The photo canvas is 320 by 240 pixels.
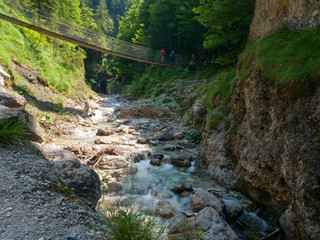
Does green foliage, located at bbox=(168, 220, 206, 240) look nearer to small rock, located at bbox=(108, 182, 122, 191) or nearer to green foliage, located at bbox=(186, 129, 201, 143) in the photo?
small rock, located at bbox=(108, 182, 122, 191)

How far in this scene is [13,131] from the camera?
3.89 m

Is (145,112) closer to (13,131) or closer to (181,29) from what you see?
(13,131)

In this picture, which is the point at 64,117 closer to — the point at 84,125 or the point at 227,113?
the point at 84,125

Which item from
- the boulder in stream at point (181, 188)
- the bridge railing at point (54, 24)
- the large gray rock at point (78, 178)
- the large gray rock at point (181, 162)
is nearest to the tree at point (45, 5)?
the bridge railing at point (54, 24)

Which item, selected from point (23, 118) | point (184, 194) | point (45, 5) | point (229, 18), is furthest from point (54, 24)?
point (184, 194)

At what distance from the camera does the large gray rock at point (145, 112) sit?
45.0ft

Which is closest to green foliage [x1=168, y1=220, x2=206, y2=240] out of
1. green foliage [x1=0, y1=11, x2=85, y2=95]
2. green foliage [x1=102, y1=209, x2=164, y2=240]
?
green foliage [x1=102, y1=209, x2=164, y2=240]

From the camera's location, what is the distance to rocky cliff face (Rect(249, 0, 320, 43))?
16.5 ft

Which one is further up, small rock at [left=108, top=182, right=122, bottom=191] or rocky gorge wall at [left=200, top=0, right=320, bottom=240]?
rocky gorge wall at [left=200, top=0, right=320, bottom=240]

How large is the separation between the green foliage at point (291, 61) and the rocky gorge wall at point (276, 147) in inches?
6.5

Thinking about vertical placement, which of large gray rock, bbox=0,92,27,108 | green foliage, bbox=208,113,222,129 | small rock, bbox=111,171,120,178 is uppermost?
green foliage, bbox=208,113,222,129

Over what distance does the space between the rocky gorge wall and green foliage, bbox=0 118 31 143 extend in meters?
4.75

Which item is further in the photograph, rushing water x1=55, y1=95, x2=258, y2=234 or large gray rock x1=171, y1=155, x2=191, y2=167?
large gray rock x1=171, y1=155, x2=191, y2=167

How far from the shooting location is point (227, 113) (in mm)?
6773
